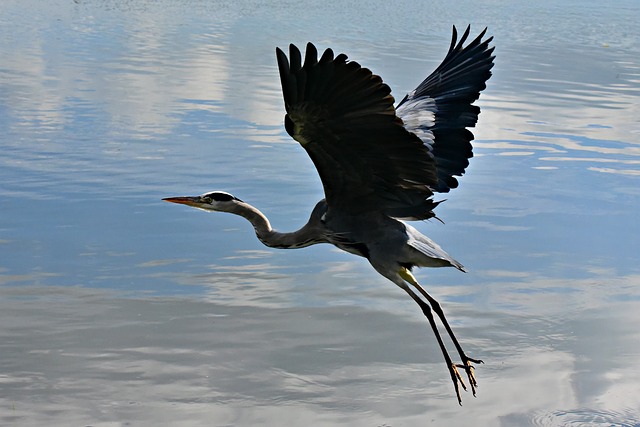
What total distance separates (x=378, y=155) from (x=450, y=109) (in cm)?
103

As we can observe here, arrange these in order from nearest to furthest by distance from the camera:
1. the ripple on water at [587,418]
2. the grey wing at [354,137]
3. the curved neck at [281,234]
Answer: the grey wing at [354,137] → the ripple on water at [587,418] → the curved neck at [281,234]

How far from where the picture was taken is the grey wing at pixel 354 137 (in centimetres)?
440

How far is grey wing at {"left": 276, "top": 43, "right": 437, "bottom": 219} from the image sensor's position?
4.40 meters

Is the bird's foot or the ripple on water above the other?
the bird's foot

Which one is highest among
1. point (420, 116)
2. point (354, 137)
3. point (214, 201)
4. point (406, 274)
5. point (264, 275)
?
point (354, 137)

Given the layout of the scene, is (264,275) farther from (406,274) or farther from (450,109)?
(450,109)

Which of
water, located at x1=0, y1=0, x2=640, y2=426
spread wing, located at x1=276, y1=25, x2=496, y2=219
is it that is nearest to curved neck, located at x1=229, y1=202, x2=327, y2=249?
spread wing, located at x1=276, y1=25, x2=496, y2=219

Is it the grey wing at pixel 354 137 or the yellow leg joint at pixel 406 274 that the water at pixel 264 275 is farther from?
the grey wing at pixel 354 137

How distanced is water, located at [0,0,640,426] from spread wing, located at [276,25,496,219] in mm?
969

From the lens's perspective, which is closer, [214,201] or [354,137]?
[354,137]

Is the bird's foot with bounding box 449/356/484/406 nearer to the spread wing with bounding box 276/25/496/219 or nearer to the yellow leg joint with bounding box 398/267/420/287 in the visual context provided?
the yellow leg joint with bounding box 398/267/420/287

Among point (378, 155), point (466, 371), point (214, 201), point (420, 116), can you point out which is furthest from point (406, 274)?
point (214, 201)

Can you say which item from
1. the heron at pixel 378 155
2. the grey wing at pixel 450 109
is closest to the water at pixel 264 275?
the heron at pixel 378 155

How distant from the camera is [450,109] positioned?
5840 mm
